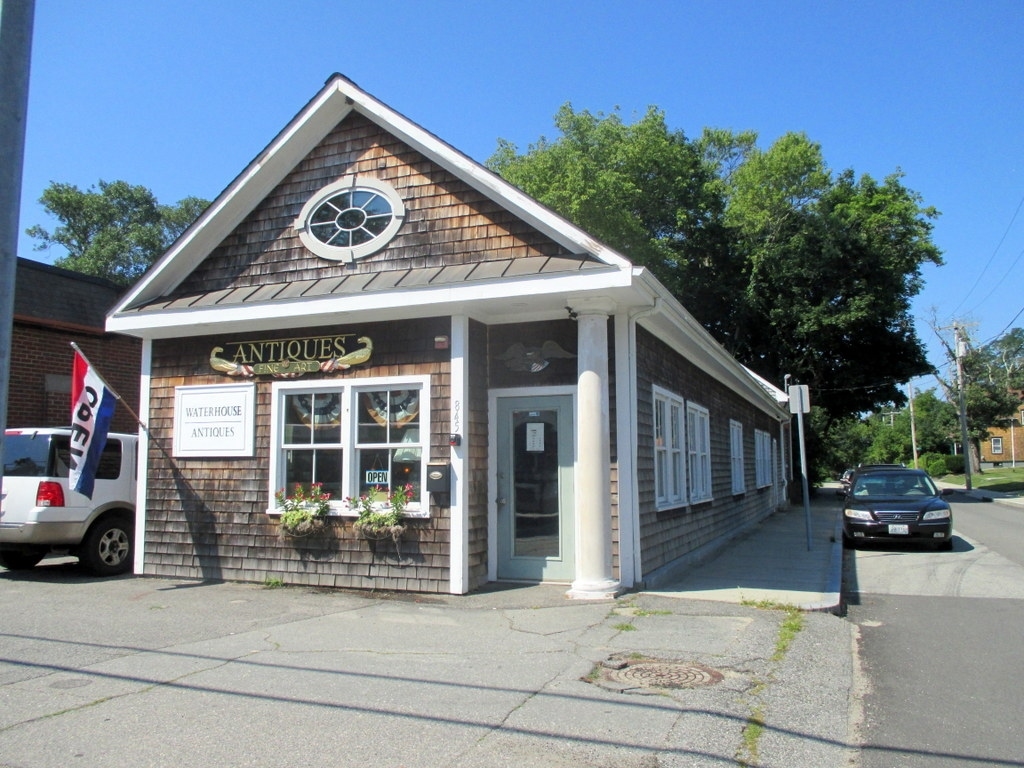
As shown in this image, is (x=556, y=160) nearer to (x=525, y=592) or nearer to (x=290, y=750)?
(x=525, y=592)

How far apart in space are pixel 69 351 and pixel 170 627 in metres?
10.0

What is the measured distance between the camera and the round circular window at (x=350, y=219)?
9.90 meters

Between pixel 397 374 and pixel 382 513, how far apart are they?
1.56 metres

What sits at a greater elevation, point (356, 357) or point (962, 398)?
point (962, 398)

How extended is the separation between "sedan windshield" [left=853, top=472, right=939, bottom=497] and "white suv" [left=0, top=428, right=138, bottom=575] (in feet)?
41.4

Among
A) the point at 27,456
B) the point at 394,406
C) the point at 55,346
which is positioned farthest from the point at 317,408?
the point at 55,346

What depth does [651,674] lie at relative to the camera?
574 centimetres

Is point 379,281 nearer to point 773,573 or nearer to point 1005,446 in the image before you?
point 773,573

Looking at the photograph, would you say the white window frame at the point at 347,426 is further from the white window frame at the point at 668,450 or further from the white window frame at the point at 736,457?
the white window frame at the point at 736,457

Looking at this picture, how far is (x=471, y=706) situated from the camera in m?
4.96

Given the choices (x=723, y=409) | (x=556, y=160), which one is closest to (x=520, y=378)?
(x=723, y=409)

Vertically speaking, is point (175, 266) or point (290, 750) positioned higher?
point (175, 266)

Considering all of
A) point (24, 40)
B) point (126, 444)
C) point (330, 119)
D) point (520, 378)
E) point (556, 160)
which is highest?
point (556, 160)

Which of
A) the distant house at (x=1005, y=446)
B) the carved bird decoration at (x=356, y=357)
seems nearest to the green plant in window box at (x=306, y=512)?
the carved bird decoration at (x=356, y=357)
